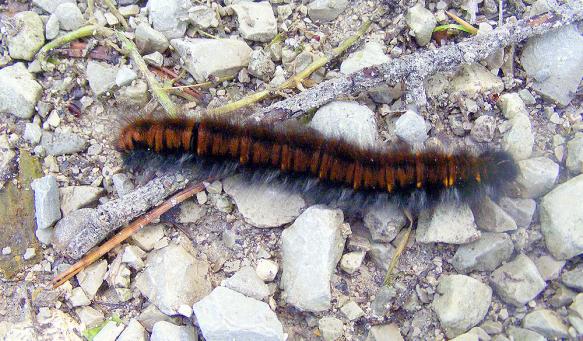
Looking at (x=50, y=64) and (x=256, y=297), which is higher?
(x=50, y=64)

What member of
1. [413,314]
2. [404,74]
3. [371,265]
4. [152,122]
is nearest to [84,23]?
[152,122]

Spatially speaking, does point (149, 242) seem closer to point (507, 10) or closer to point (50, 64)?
point (50, 64)

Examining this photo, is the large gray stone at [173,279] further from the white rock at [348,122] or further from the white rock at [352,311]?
the white rock at [348,122]

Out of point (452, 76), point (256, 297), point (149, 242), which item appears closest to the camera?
point (256, 297)

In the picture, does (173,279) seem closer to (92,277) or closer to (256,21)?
(92,277)

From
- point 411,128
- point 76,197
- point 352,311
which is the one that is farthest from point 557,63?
point 76,197

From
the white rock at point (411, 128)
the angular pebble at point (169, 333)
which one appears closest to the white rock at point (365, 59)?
the white rock at point (411, 128)
